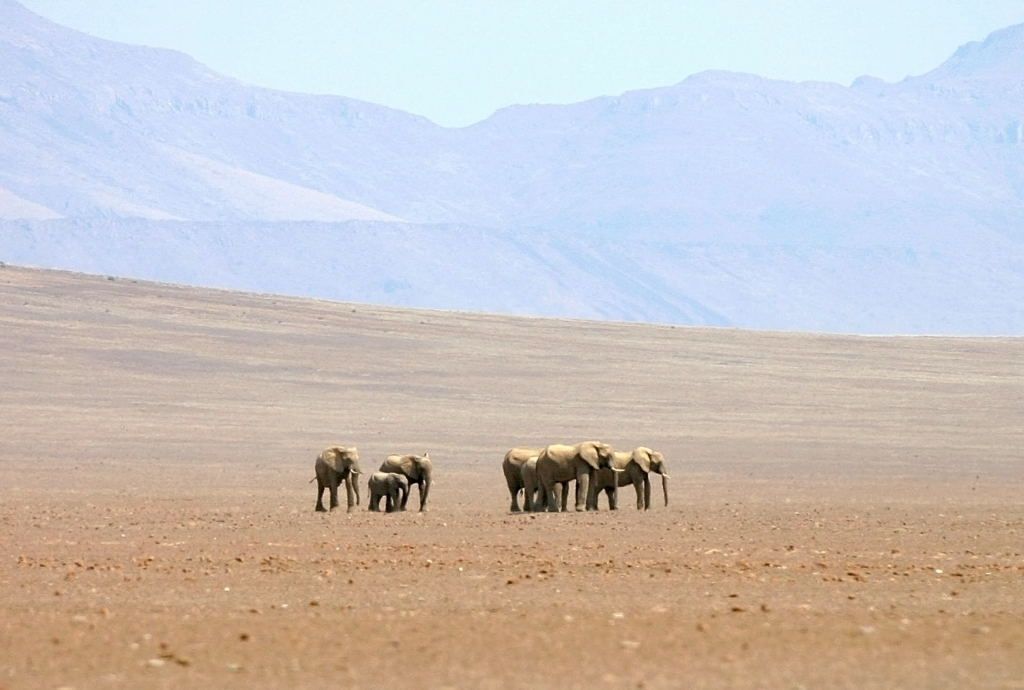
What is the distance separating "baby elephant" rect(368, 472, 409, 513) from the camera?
88.3 feet

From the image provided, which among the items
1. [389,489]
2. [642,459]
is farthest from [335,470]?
[642,459]

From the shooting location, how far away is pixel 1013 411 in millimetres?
53750

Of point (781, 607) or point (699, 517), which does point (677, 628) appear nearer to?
point (781, 607)

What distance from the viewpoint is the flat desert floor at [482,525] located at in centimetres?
1216

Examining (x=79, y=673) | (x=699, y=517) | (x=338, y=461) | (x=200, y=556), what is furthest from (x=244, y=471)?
(x=79, y=673)

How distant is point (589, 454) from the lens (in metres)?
27.0

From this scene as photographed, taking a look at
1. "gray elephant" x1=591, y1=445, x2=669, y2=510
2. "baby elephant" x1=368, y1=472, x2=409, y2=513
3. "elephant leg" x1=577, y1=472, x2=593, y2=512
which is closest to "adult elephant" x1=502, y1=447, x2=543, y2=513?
"elephant leg" x1=577, y1=472, x2=593, y2=512

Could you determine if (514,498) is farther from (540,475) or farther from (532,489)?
(540,475)

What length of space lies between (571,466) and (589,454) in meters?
0.33

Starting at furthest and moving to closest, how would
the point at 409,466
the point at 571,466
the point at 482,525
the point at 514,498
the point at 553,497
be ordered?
the point at 409,466 < the point at 514,498 < the point at 571,466 < the point at 553,497 < the point at 482,525

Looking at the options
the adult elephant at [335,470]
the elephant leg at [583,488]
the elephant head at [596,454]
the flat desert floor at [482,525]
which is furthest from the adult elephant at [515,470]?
the adult elephant at [335,470]

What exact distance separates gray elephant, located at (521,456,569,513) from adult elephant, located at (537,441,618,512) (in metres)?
0.12

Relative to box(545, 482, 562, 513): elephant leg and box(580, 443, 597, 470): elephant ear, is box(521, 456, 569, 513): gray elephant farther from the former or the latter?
box(580, 443, 597, 470): elephant ear

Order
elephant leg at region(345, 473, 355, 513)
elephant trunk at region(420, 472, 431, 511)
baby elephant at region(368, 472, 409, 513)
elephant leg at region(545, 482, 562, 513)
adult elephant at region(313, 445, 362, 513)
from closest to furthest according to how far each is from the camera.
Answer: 1. elephant leg at region(545, 482, 562, 513)
2. baby elephant at region(368, 472, 409, 513)
3. elephant trunk at region(420, 472, 431, 511)
4. elephant leg at region(345, 473, 355, 513)
5. adult elephant at region(313, 445, 362, 513)
